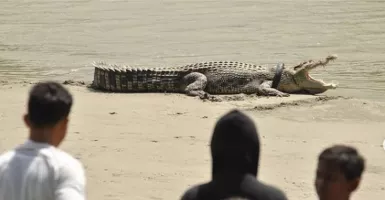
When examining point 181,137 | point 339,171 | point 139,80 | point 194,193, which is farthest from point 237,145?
point 139,80

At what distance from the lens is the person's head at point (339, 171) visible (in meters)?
3.25

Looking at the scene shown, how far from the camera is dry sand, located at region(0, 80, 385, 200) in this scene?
675 centimetres

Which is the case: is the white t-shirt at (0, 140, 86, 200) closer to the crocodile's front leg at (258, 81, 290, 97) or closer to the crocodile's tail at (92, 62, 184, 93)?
the crocodile's front leg at (258, 81, 290, 97)

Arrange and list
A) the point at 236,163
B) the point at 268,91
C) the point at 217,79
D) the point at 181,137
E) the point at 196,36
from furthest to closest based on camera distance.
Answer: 1. the point at 196,36
2. the point at 217,79
3. the point at 268,91
4. the point at 181,137
5. the point at 236,163

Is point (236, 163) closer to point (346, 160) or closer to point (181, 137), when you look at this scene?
point (346, 160)

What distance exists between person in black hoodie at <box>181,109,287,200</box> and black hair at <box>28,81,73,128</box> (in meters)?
0.63

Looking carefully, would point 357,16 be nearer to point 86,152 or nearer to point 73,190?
point 86,152

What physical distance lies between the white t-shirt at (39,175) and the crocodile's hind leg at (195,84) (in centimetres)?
749

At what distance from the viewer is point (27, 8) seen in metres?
21.8

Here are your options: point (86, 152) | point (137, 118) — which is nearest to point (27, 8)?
point (137, 118)

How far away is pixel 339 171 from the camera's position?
3.26 meters

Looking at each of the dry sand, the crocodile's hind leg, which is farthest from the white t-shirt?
the crocodile's hind leg

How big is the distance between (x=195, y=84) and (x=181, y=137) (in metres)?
2.91

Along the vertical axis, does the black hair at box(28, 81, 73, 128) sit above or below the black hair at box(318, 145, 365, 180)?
above
